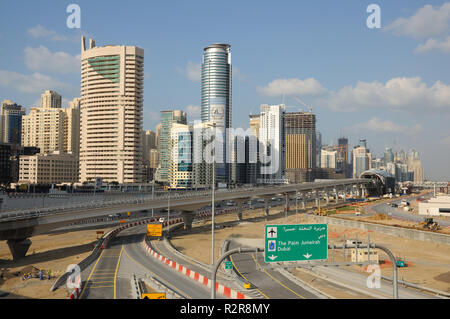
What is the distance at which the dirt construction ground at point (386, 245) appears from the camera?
148 ft

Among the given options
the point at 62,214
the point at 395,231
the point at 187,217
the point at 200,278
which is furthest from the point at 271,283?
the point at 187,217

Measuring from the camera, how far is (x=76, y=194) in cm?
15012

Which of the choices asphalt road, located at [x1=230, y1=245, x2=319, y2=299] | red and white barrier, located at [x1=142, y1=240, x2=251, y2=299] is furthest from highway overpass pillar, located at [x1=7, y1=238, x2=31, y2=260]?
asphalt road, located at [x1=230, y1=245, x2=319, y2=299]

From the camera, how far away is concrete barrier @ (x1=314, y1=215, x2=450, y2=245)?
6794 cm

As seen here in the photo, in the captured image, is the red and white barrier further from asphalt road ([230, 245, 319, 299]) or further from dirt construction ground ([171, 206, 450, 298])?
dirt construction ground ([171, 206, 450, 298])

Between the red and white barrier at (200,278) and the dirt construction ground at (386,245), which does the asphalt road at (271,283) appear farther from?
the red and white barrier at (200,278)

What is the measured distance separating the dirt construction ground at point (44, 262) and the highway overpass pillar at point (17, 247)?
3.38 ft

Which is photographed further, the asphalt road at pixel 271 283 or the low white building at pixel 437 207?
the low white building at pixel 437 207

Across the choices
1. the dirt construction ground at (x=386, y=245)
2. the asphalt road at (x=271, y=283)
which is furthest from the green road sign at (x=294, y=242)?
the dirt construction ground at (x=386, y=245)

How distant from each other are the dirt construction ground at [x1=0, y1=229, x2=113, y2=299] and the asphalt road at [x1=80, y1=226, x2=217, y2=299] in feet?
10.2

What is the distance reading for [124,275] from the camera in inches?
1630

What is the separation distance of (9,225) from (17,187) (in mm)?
137083
